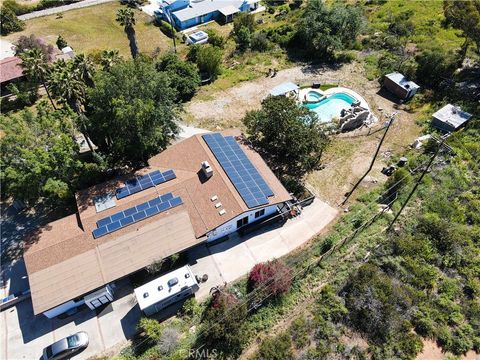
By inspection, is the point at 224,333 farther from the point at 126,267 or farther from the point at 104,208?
the point at 104,208

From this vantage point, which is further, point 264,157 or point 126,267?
point 264,157

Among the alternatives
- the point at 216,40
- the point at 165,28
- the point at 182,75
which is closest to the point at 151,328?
the point at 182,75

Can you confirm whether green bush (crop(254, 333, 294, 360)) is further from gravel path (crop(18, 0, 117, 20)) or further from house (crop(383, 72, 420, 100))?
gravel path (crop(18, 0, 117, 20))

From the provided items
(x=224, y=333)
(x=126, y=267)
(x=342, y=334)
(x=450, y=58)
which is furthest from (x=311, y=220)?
(x=450, y=58)

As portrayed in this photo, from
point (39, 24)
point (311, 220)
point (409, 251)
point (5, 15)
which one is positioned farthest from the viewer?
point (39, 24)

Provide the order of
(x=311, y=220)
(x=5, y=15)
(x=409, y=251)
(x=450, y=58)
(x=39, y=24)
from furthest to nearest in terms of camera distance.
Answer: (x=39, y=24), (x=5, y=15), (x=450, y=58), (x=311, y=220), (x=409, y=251)

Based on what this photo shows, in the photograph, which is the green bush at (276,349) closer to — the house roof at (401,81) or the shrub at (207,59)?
the house roof at (401,81)

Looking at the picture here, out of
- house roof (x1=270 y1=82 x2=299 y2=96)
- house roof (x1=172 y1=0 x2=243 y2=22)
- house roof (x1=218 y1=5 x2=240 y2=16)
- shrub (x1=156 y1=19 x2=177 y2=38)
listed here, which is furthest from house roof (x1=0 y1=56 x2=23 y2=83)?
house roof (x1=218 y1=5 x2=240 y2=16)
